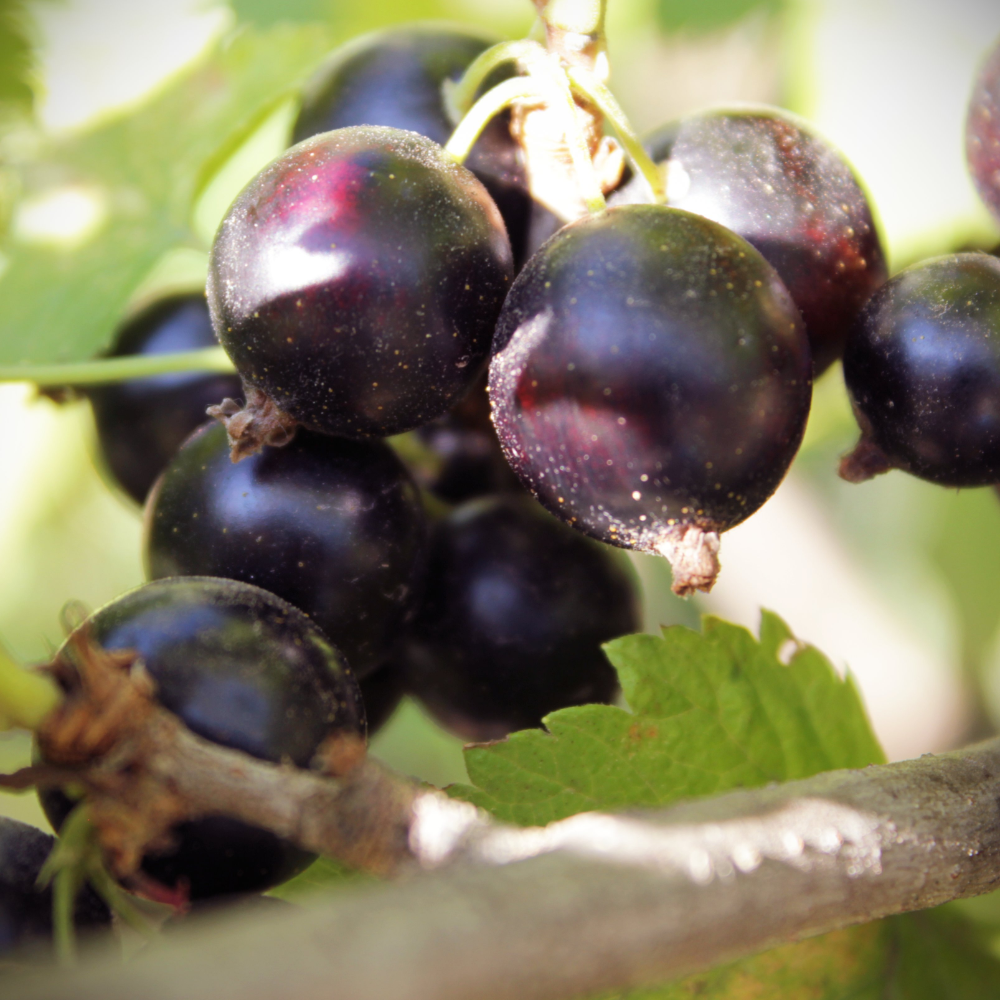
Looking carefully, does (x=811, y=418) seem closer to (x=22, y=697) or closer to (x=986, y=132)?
(x=986, y=132)

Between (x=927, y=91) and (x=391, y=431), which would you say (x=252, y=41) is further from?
(x=927, y=91)

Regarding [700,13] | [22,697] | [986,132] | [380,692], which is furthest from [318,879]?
[700,13]

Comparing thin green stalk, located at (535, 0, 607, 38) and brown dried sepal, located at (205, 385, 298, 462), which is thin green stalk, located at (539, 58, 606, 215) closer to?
thin green stalk, located at (535, 0, 607, 38)

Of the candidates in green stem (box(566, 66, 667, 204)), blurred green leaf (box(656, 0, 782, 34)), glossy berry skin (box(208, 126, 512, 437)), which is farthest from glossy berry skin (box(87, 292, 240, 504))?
blurred green leaf (box(656, 0, 782, 34))

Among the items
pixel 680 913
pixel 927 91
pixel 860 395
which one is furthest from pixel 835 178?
pixel 927 91

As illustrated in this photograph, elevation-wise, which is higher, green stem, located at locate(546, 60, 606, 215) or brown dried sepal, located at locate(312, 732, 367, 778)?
green stem, located at locate(546, 60, 606, 215)
